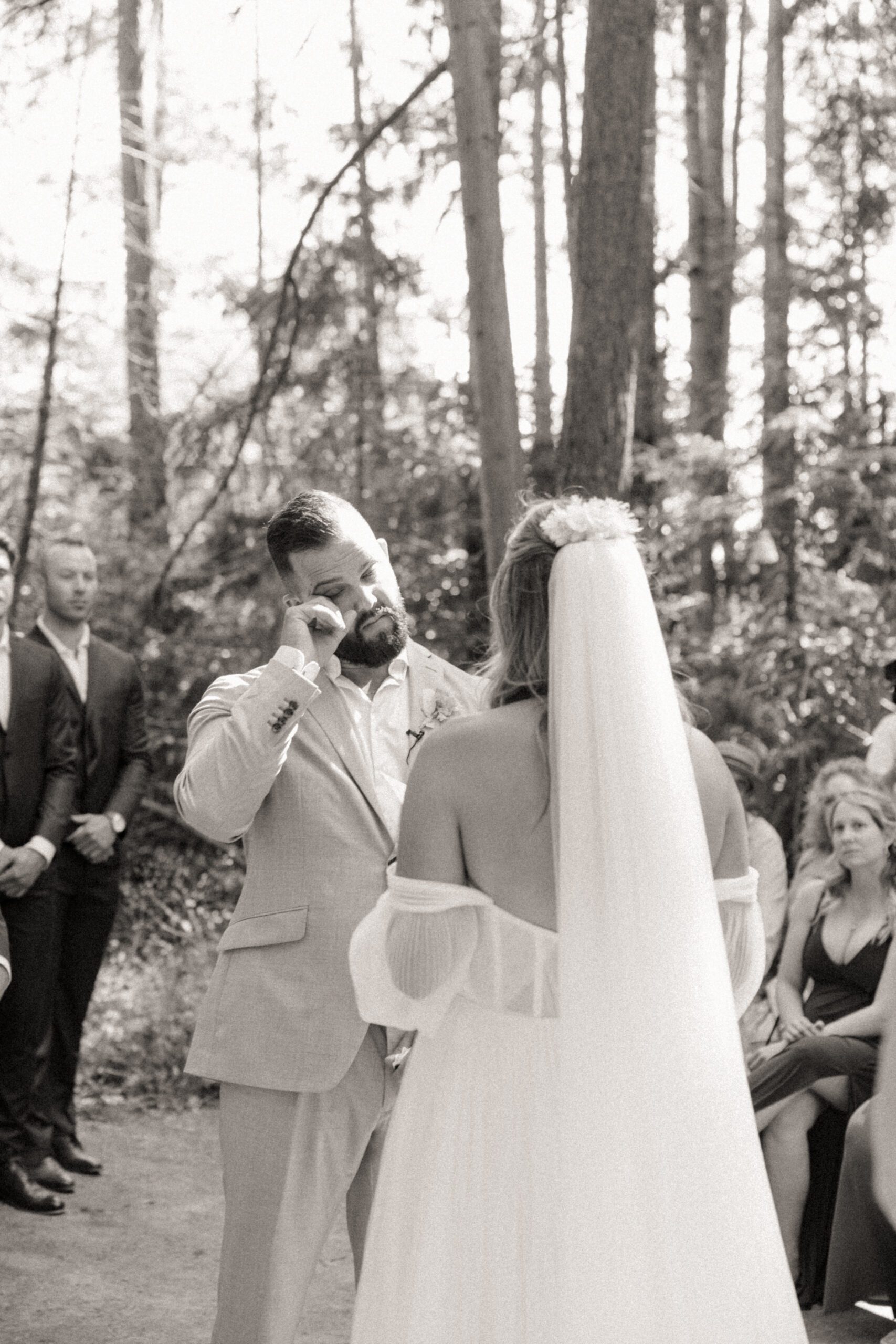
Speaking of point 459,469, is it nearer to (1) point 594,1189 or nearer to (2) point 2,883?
(2) point 2,883

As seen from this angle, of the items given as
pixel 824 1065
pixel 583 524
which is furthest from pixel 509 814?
pixel 824 1065

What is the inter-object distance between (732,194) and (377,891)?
15.5 m

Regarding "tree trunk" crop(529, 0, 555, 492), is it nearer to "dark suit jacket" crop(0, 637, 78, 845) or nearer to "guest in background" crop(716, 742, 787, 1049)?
"guest in background" crop(716, 742, 787, 1049)

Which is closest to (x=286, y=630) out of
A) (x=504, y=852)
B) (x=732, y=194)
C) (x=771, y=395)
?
(x=504, y=852)

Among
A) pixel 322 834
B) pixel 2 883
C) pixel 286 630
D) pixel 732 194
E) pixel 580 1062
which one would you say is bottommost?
pixel 2 883

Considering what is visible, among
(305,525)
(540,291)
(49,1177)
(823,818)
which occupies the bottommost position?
(49,1177)

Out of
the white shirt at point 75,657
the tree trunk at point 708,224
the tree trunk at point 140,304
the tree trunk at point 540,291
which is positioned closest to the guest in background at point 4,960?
the white shirt at point 75,657

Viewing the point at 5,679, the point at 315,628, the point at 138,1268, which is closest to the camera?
the point at 315,628

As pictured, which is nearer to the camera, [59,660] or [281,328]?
[59,660]

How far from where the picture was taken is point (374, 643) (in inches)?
142

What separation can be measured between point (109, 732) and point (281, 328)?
16.0 ft

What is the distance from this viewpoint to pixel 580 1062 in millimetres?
2818

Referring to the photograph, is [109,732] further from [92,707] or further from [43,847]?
[43,847]

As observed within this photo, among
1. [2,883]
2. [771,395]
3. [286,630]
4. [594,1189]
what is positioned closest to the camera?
[594,1189]
